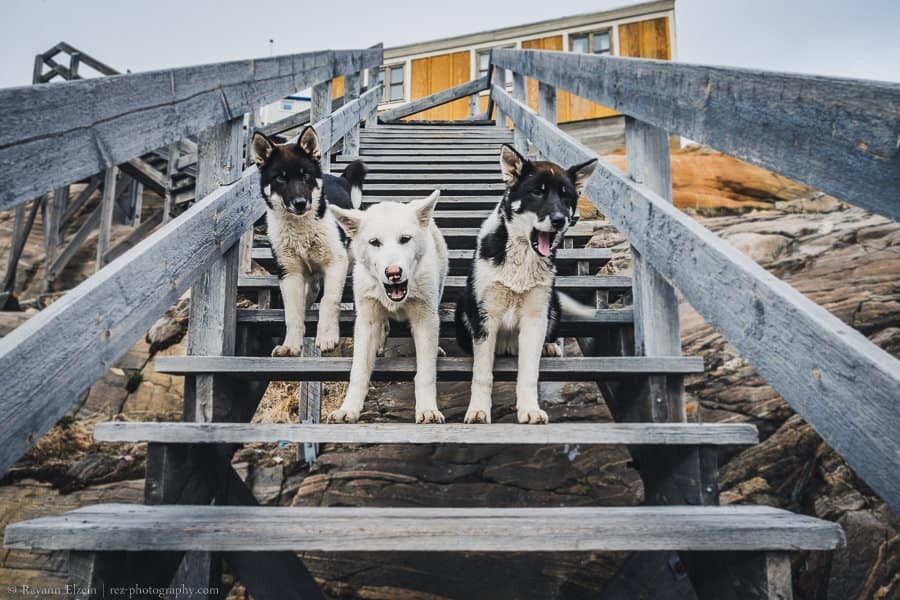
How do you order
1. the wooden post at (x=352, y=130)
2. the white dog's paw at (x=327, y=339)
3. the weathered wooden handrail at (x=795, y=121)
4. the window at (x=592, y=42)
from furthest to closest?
1. the window at (x=592, y=42)
2. the wooden post at (x=352, y=130)
3. the white dog's paw at (x=327, y=339)
4. the weathered wooden handrail at (x=795, y=121)

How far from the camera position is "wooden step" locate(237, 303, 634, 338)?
10.3 feet

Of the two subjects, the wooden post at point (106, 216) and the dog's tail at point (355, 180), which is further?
the wooden post at point (106, 216)

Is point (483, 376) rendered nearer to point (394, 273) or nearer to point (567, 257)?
point (394, 273)

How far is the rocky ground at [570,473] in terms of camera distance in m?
3.50

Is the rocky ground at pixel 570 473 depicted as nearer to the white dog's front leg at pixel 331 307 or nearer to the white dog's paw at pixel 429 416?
the white dog's paw at pixel 429 416

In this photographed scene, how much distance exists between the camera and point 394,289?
8.62 feet

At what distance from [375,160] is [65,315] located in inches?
227

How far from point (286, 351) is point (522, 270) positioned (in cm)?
Result: 125

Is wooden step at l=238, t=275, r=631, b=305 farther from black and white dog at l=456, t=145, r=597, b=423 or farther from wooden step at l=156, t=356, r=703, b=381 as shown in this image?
wooden step at l=156, t=356, r=703, b=381

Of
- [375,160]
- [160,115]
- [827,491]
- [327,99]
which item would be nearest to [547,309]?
[160,115]

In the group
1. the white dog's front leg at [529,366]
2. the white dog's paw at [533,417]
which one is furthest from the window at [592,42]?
the white dog's paw at [533,417]

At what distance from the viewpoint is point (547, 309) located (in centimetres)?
280

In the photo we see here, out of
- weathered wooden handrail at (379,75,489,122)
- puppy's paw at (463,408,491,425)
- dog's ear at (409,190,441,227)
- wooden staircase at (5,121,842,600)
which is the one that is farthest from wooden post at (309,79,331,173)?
weathered wooden handrail at (379,75,489,122)

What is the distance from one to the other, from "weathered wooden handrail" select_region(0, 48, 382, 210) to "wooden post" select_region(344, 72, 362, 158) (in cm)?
431
